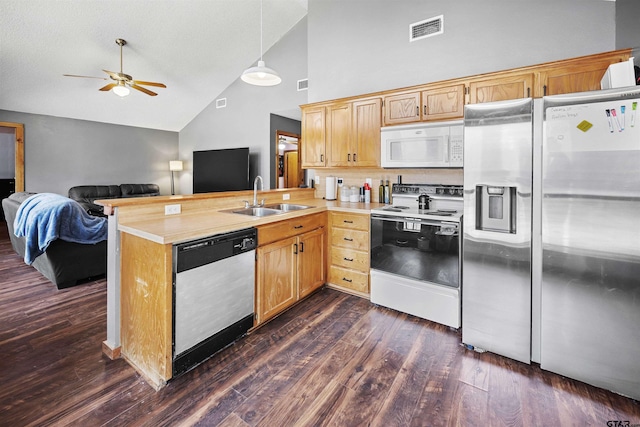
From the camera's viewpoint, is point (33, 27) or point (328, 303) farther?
point (33, 27)

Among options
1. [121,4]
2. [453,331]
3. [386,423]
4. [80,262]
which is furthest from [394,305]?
[121,4]

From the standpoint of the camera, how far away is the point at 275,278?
2.55 meters

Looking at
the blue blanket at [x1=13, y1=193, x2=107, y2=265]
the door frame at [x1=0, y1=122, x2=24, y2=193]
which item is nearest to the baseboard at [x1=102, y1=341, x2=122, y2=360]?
the blue blanket at [x1=13, y1=193, x2=107, y2=265]

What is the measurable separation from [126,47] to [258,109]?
7.66 feet

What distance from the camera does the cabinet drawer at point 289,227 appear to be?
2389 mm

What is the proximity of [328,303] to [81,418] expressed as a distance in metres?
1.96

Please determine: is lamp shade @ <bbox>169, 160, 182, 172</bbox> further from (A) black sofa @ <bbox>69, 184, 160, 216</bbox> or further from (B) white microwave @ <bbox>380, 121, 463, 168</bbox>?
(B) white microwave @ <bbox>380, 121, 463, 168</bbox>

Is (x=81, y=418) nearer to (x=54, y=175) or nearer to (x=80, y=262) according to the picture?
(x=80, y=262)

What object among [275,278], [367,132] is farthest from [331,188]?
[275,278]

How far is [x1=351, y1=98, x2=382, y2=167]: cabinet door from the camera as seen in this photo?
3322 mm

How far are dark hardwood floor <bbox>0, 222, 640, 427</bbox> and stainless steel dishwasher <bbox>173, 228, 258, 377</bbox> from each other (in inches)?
5.5

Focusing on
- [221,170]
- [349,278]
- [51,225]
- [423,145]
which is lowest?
[349,278]

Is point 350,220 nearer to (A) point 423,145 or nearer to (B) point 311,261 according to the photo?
(B) point 311,261

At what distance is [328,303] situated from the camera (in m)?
3.00
